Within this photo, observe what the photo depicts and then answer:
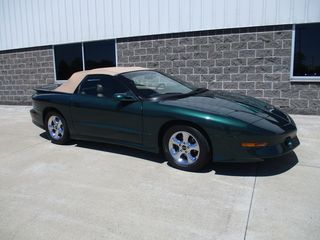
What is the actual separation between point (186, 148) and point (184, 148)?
3 centimetres

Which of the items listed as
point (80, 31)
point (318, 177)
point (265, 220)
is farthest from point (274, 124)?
point (80, 31)

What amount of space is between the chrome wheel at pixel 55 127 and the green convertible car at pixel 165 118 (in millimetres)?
18

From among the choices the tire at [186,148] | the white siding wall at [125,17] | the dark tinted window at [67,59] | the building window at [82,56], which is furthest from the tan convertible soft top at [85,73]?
the dark tinted window at [67,59]

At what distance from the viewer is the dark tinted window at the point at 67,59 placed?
35.3 ft

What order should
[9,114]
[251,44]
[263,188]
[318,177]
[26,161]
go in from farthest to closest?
[9,114] → [251,44] → [26,161] → [318,177] → [263,188]

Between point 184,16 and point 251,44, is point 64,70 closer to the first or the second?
point 184,16

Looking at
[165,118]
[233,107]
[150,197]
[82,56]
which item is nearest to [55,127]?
[165,118]

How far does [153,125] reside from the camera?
473cm

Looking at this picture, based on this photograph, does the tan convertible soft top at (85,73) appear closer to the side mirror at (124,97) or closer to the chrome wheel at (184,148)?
the side mirror at (124,97)

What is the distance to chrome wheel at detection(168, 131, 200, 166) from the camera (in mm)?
4434

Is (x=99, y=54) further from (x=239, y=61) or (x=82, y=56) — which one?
(x=239, y=61)

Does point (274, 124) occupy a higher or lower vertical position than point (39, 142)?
higher

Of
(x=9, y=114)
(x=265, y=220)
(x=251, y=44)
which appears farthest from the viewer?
(x=9, y=114)

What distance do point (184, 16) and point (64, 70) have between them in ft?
15.6
